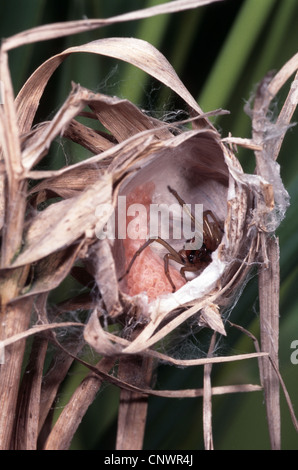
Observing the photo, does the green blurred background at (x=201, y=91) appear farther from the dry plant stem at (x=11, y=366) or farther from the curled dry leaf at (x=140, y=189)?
the dry plant stem at (x=11, y=366)

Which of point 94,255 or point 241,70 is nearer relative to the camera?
point 94,255

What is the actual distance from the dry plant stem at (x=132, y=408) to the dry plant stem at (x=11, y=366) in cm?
9

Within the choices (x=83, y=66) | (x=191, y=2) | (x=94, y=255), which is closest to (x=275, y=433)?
(x=94, y=255)

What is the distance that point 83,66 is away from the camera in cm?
67

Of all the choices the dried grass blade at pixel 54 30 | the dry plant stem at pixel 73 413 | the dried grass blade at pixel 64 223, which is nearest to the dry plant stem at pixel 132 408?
the dry plant stem at pixel 73 413

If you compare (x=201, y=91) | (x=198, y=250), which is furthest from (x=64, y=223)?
(x=201, y=91)

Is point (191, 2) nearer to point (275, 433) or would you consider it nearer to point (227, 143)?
point (227, 143)

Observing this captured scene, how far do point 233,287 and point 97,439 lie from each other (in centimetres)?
36

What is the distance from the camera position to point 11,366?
1.30 ft

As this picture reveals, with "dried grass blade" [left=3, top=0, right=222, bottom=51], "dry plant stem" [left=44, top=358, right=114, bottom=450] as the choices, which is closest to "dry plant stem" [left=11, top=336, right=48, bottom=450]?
"dry plant stem" [left=44, top=358, right=114, bottom=450]

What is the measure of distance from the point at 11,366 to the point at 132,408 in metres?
0.12

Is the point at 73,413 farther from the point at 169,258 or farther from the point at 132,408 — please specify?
the point at 169,258

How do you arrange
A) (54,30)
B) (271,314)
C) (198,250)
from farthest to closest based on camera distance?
1. (198,250)
2. (271,314)
3. (54,30)

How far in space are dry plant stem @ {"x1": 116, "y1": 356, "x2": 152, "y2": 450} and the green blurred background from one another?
0.54ft
